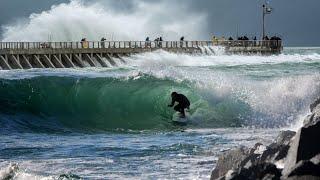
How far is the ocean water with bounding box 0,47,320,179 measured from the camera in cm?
1433

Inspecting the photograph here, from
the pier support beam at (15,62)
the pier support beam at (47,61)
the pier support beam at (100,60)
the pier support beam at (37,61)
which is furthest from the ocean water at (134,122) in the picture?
the pier support beam at (100,60)

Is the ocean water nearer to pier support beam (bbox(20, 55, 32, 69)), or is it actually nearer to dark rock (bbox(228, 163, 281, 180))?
dark rock (bbox(228, 163, 281, 180))

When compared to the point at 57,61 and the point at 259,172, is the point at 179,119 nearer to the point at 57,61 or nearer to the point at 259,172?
the point at 259,172

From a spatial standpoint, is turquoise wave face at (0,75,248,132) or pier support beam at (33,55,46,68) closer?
turquoise wave face at (0,75,248,132)

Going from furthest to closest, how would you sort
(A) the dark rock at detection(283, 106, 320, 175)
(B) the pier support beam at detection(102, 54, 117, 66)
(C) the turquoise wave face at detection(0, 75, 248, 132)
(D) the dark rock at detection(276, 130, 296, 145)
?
(B) the pier support beam at detection(102, 54, 117, 66) < (C) the turquoise wave face at detection(0, 75, 248, 132) < (D) the dark rock at detection(276, 130, 296, 145) < (A) the dark rock at detection(283, 106, 320, 175)

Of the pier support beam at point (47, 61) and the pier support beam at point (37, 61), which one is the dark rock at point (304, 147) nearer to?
the pier support beam at point (37, 61)

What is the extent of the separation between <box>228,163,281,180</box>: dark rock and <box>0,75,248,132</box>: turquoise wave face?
1539 cm

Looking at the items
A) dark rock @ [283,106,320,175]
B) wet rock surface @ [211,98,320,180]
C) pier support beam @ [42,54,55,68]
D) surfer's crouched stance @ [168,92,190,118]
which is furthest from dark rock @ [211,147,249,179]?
pier support beam @ [42,54,55,68]

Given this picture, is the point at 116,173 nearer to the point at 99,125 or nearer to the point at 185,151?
the point at 185,151

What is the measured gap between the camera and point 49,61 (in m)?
62.5

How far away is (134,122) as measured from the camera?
91.2ft

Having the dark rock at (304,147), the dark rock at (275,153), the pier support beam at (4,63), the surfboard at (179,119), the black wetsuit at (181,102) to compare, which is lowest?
the surfboard at (179,119)

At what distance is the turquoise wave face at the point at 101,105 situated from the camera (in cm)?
2666

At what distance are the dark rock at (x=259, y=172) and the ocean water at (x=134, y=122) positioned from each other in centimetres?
282
